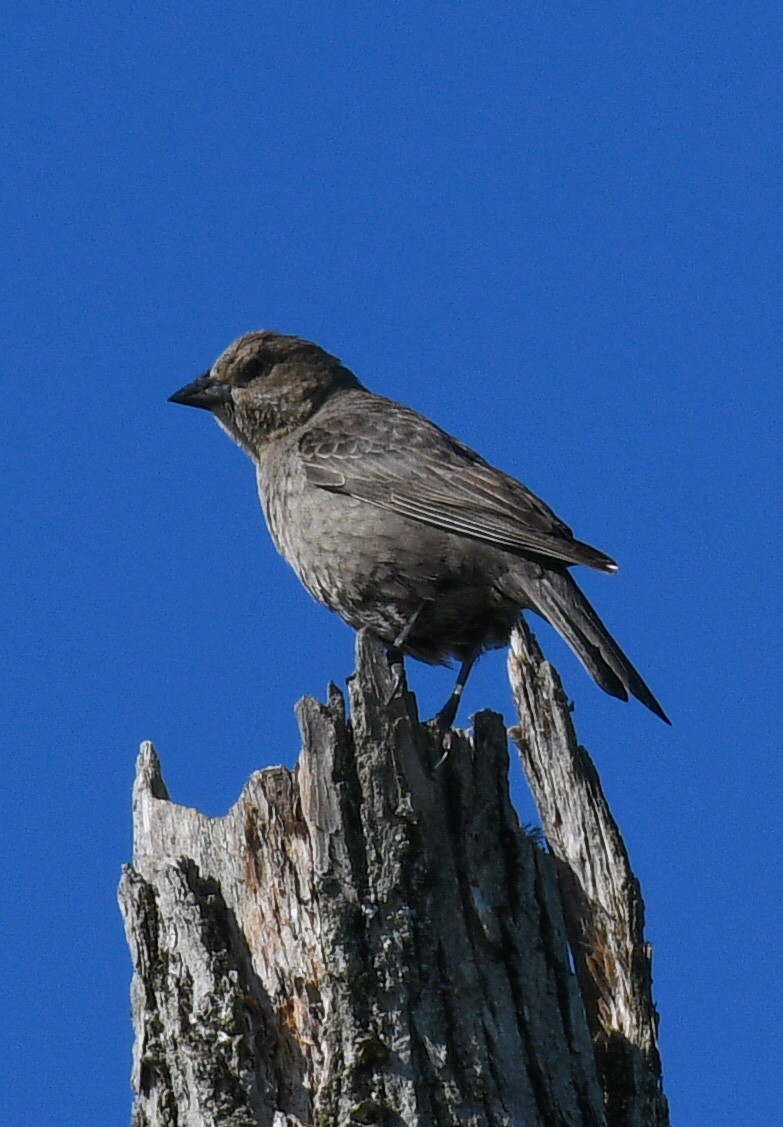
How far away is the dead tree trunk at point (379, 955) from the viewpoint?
203 inches

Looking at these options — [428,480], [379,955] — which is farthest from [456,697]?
[379,955]

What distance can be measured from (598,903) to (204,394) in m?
5.21

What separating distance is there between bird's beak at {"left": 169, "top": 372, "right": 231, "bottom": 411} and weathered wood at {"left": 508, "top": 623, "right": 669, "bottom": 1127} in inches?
167

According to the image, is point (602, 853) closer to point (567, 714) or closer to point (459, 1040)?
point (567, 714)

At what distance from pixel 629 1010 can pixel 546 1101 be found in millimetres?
728

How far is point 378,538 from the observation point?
833 centimetres

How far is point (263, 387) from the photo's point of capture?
10.2 metres

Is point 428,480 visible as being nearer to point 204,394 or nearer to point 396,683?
point 204,394

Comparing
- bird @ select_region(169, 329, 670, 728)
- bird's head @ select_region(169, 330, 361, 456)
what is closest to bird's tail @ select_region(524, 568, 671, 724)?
bird @ select_region(169, 329, 670, 728)

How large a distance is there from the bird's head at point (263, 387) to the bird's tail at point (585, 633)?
8.88 ft

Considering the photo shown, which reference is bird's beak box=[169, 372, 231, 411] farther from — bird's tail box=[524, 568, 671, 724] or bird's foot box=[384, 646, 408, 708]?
bird's foot box=[384, 646, 408, 708]

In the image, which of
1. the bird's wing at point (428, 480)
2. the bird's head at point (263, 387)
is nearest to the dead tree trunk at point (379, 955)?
the bird's wing at point (428, 480)

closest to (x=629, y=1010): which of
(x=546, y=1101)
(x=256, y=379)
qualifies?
(x=546, y=1101)

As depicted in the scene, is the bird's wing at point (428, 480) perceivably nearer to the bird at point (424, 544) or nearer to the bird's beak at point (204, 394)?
the bird at point (424, 544)
